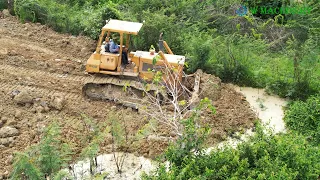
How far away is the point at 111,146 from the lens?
1008 centimetres

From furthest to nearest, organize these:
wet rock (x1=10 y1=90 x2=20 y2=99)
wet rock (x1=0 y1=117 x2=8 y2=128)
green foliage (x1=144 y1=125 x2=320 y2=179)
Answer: wet rock (x1=10 y1=90 x2=20 y2=99), wet rock (x1=0 y1=117 x2=8 y2=128), green foliage (x1=144 y1=125 x2=320 y2=179)

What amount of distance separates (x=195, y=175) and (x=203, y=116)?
12.8 ft

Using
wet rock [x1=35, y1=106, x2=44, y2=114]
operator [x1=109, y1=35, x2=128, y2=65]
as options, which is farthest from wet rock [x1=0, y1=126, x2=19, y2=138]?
operator [x1=109, y1=35, x2=128, y2=65]

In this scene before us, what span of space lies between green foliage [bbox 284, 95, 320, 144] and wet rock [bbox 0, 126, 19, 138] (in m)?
6.93

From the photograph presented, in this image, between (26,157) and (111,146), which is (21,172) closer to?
(26,157)

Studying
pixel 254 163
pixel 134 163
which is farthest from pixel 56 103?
pixel 254 163

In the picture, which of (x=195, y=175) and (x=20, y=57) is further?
(x=20, y=57)

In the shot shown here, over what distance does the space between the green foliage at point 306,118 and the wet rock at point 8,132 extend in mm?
6931

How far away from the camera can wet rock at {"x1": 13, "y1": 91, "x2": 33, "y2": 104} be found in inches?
434

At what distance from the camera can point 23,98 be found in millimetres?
11031

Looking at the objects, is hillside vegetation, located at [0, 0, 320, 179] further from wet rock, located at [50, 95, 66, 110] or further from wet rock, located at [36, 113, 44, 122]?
wet rock, located at [50, 95, 66, 110]

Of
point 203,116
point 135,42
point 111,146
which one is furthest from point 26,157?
point 135,42

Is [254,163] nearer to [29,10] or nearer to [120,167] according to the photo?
[120,167]

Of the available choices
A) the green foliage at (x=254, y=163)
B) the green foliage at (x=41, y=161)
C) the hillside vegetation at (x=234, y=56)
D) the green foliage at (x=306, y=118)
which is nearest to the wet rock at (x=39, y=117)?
the green foliage at (x=41, y=161)
